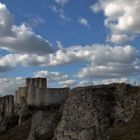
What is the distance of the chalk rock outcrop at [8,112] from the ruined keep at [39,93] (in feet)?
6.13

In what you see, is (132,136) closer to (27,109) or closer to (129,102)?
(129,102)

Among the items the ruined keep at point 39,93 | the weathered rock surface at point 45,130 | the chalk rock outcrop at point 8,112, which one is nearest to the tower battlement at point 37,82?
the ruined keep at point 39,93

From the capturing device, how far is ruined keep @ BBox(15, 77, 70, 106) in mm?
73250

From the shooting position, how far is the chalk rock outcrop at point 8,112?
214 ft

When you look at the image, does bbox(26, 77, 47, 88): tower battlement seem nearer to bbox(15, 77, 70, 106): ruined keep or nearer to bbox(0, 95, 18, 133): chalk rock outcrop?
bbox(15, 77, 70, 106): ruined keep

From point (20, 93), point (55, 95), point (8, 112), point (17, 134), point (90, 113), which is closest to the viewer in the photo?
point (90, 113)

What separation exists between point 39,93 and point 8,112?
6557 mm

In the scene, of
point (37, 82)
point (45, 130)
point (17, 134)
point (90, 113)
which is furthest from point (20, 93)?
point (90, 113)

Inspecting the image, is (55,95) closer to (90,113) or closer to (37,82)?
(37,82)

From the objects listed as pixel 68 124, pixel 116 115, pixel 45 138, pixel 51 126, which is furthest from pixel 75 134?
pixel 51 126

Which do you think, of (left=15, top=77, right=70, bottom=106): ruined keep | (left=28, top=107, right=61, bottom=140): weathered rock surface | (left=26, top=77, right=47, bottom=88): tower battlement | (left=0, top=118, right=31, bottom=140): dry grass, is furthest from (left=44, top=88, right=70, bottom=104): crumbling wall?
(left=28, top=107, right=61, bottom=140): weathered rock surface

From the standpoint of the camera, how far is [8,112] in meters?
71.4

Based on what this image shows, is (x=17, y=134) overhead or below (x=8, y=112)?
below

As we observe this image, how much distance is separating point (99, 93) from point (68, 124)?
1278mm
